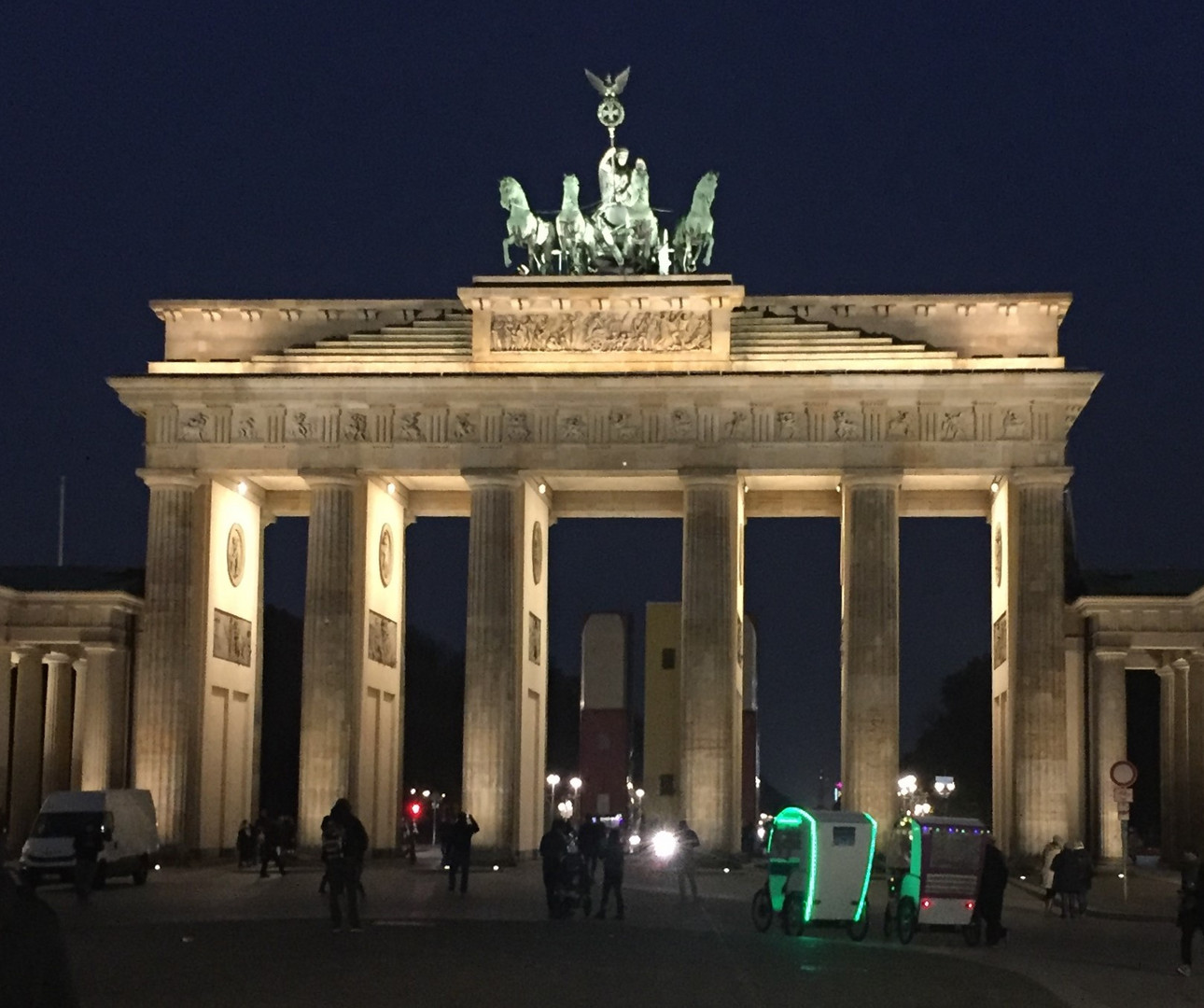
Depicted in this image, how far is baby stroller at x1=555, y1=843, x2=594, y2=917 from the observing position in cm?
3509

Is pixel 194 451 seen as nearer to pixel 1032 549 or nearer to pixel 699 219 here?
pixel 699 219

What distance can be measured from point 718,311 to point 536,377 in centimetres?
528

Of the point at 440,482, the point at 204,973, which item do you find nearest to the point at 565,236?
the point at 440,482

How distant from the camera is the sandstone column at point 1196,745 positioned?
58094 mm

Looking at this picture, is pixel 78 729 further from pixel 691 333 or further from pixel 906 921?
pixel 906 921

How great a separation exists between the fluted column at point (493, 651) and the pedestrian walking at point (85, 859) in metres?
17.5

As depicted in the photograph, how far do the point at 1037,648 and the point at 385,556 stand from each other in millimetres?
18607

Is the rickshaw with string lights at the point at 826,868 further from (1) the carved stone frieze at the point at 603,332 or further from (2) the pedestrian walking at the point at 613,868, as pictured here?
(1) the carved stone frieze at the point at 603,332

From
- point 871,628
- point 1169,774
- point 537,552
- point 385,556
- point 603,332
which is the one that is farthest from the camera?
point 1169,774

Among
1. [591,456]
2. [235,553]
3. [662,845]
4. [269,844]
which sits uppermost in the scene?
[591,456]

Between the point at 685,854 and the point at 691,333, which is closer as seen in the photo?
the point at 685,854

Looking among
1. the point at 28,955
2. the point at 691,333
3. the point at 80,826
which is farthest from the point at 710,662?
the point at 28,955

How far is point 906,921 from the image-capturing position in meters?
30.1

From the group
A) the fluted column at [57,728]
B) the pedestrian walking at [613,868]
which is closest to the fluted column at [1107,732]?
the pedestrian walking at [613,868]
